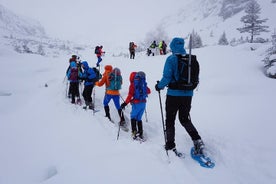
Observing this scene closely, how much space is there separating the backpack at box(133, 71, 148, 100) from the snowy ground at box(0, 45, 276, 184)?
1.35 meters

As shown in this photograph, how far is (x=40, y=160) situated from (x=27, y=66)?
55.8 feet

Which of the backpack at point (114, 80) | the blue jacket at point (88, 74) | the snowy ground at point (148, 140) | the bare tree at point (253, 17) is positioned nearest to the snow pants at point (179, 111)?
the snowy ground at point (148, 140)

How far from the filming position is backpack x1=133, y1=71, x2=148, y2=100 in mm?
5594

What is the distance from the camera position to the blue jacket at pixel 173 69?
412cm

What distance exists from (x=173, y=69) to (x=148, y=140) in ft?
8.76

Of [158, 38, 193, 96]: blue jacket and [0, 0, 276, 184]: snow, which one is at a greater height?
[158, 38, 193, 96]: blue jacket

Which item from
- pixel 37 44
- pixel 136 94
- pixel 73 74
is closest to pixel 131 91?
pixel 136 94

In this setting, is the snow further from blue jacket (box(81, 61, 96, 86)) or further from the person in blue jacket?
blue jacket (box(81, 61, 96, 86))

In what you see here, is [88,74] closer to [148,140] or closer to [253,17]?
[148,140]

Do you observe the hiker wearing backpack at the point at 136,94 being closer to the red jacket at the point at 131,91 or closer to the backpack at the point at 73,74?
the red jacket at the point at 131,91

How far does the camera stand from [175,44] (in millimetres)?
4254

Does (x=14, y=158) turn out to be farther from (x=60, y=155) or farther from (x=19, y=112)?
(x=19, y=112)

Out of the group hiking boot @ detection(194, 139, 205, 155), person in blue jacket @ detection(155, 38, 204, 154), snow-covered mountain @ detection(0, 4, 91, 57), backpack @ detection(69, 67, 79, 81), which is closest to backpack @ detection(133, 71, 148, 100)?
person in blue jacket @ detection(155, 38, 204, 154)

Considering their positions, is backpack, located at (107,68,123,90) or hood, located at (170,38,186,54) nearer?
hood, located at (170,38,186,54)
